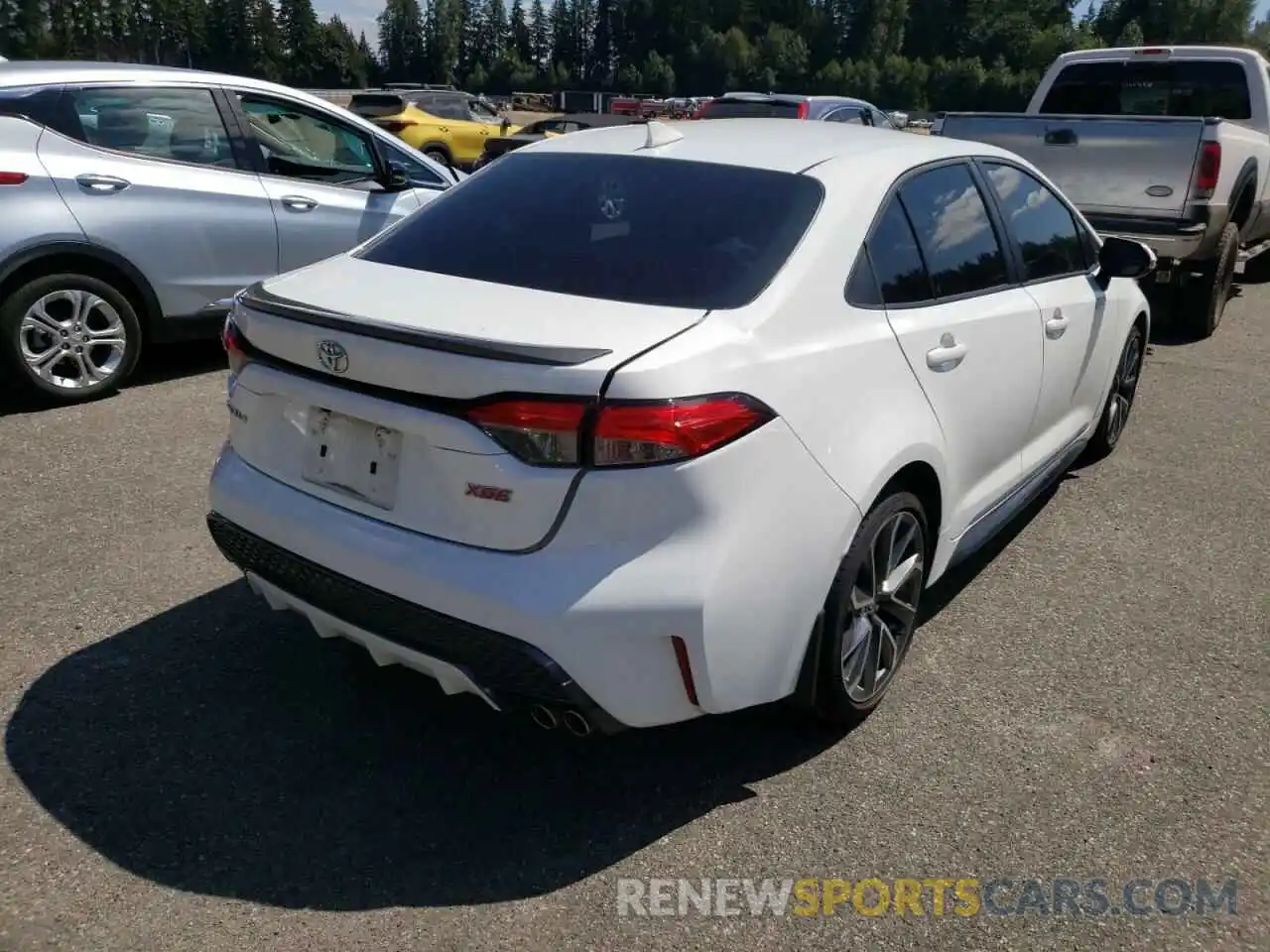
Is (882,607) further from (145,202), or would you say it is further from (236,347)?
(145,202)

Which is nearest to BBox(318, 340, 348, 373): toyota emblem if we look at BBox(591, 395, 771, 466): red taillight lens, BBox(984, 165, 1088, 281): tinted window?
BBox(591, 395, 771, 466): red taillight lens

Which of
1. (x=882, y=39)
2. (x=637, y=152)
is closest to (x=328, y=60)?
(x=882, y=39)

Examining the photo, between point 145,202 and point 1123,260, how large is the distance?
4.87 metres

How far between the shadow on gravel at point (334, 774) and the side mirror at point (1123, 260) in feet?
8.27

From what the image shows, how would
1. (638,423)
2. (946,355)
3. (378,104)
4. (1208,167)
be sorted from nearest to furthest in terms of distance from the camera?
(638,423), (946,355), (1208,167), (378,104)

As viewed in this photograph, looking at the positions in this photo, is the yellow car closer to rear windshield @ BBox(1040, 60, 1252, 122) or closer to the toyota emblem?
rear windshield @ BBox(1040, 60, 1252, 122)

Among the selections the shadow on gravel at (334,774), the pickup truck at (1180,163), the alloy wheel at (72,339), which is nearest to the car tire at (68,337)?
the alloy wheel at (72,339)

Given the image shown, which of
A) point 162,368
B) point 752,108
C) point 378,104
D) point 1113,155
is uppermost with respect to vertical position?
point 1113,155

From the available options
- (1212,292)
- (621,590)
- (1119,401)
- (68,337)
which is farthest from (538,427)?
(1212,292)

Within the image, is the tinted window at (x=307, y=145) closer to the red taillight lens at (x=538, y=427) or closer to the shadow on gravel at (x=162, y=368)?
the shadow on gravel at (x=162, y=368)

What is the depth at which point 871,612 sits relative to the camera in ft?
9.95

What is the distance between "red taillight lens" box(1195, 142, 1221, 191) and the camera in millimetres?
7281

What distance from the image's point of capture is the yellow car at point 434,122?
20.5 metres

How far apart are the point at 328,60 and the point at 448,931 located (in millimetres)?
150428
